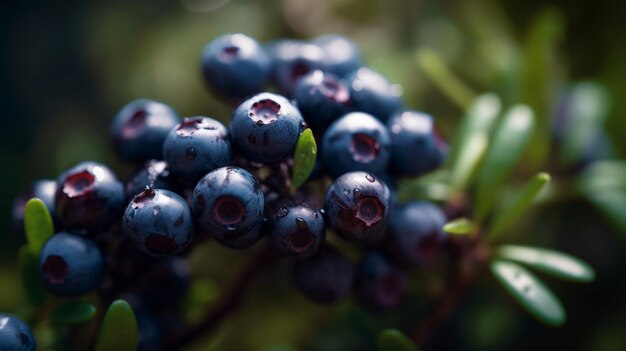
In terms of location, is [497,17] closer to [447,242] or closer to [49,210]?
[447,242]

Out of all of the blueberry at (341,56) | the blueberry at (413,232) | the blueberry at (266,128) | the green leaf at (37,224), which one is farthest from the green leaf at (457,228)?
the green leaf at (37,224)

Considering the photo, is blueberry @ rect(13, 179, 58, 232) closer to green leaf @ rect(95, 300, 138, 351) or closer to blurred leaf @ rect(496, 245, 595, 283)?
green leaf @ rect(95, 300, 138, 351)

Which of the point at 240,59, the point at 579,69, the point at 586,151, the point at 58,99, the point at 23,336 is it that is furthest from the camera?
the point at 58,99

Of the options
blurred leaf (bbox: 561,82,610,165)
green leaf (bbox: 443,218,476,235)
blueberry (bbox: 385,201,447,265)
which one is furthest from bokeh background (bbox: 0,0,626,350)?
green leaf (bbox: 443,218,476,235)

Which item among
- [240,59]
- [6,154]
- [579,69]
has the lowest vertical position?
[6,154]

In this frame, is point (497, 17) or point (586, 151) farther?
point (497, 17)

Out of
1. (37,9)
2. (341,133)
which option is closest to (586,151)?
(341,133)

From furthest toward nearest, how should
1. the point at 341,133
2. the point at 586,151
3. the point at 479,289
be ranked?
the point at 479,289
the point at 586,151
the point at 341,133
